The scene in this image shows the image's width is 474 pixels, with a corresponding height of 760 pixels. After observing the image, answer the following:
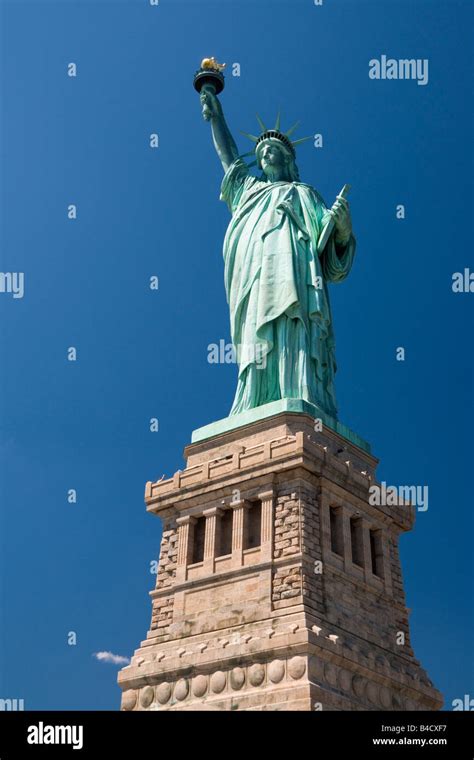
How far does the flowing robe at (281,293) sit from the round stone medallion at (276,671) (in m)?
8.77

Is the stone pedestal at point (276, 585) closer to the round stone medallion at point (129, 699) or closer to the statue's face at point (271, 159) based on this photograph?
the round stone medallion at point (129, 699)

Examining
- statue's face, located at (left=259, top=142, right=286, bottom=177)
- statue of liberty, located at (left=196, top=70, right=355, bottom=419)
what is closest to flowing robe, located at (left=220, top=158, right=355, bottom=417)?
statue of liberty, located at (left=196, top=70, right=355, bottom=419)

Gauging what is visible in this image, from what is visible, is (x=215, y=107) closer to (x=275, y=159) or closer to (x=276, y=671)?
(x=275, y=159)

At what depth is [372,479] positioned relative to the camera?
29219 millimetres

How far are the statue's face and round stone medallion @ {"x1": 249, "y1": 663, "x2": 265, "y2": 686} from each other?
1926 cm

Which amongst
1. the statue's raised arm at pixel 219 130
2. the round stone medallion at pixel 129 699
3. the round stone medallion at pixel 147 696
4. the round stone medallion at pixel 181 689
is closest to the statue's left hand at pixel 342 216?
the statue's raised arm at pixel 219 130

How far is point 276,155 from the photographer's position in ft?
119

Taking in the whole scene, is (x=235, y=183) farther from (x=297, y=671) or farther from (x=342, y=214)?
(x=297, y=671)

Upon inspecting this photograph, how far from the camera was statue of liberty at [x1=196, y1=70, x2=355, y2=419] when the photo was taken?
30.1 metres

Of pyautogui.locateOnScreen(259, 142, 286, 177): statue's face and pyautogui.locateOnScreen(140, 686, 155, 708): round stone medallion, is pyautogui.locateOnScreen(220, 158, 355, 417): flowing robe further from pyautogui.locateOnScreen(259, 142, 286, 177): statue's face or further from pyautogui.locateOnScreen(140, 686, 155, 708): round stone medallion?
pyautogui.locateOnScreen(140, 686, 155, 708): round stone medallion

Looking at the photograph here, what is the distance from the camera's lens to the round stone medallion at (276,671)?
23.0 m

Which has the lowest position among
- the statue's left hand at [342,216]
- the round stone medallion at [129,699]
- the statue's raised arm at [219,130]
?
the round stone medallion at [129,699]
